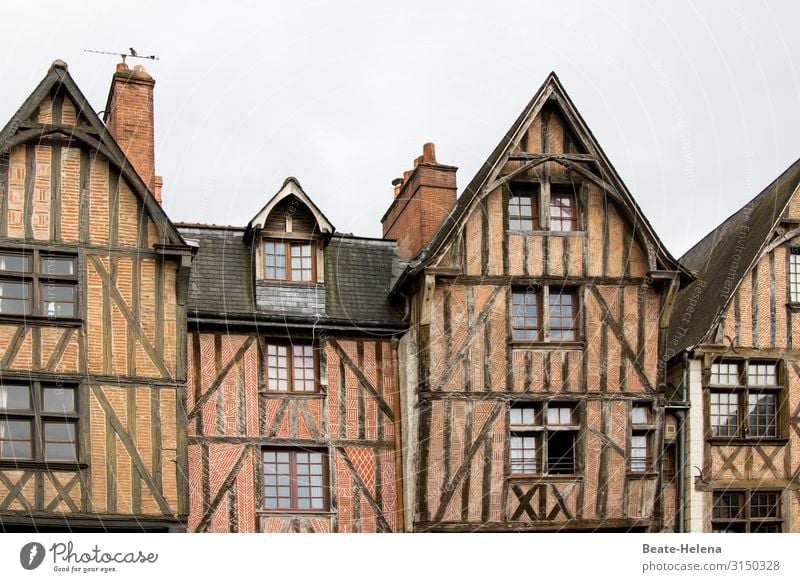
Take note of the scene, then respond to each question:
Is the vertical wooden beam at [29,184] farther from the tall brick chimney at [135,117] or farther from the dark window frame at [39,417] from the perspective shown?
the dark window frame at [39,417]

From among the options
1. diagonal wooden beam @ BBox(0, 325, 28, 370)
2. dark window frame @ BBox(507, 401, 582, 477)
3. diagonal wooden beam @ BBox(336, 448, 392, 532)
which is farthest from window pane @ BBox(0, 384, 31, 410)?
dark window frame @ BBox(507, 401, 582, 477)

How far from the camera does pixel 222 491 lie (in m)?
21.3

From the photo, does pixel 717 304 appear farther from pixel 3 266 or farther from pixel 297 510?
pixel 3 266

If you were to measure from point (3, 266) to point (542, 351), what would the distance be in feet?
27.0

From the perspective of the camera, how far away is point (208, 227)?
22.8m

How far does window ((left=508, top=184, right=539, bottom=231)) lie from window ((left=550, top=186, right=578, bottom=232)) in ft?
0.89

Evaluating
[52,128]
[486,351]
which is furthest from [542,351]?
[52,128]

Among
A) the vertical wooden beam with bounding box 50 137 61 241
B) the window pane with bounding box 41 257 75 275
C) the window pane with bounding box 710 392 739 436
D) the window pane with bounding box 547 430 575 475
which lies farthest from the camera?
the window pane with bounding box 710 392 739 436

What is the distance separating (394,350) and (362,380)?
732 mm

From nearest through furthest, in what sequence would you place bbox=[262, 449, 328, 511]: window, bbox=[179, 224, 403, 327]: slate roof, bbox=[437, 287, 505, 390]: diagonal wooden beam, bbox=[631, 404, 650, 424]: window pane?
bbox=[262, 449, 328, 511]: window
bbox=[437, 287, 505, 390]: diagonal wooden beam
bbox=[179, 224, 403, 327]: slate roof
bbox=[631, 404, 650, 424]: window pane

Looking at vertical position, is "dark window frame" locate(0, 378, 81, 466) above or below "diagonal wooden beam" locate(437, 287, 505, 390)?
below

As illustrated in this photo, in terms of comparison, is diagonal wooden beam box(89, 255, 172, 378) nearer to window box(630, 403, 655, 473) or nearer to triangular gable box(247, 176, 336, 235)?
triangular gable box(247, 176, 336, 235)

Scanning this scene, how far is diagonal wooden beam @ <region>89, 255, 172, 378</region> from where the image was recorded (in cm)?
2058

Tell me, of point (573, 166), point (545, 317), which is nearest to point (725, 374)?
point (545, 317)
